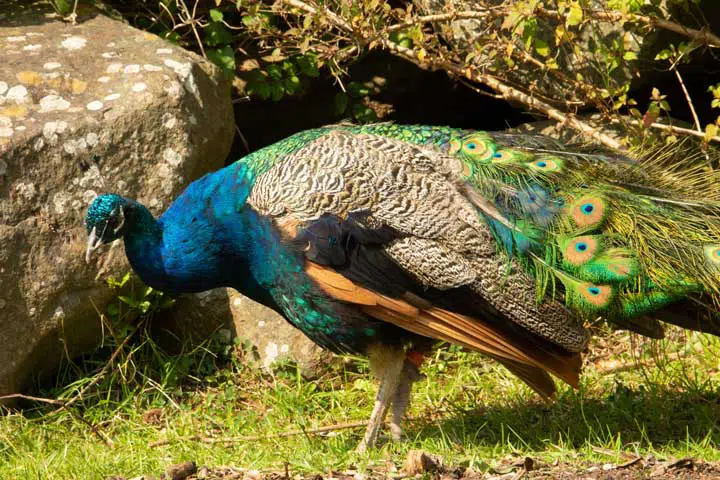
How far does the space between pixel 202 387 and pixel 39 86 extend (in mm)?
1728

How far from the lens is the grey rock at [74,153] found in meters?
4.85

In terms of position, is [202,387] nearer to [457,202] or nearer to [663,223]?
[457,202]

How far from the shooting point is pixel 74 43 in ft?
18.0

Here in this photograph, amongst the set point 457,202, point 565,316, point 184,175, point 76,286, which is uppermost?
point 457,202

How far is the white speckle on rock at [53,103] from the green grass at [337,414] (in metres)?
1.26

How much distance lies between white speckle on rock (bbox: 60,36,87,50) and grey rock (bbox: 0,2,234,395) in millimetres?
11

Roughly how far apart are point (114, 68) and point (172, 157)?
0.58 m

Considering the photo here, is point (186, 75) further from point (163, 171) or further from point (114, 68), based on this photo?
point (163, 171)

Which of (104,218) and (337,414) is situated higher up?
(104,218)

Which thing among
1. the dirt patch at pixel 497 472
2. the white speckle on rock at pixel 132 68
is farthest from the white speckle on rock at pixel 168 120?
the dirt patch at pixel 497 472

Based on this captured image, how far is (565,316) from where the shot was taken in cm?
406

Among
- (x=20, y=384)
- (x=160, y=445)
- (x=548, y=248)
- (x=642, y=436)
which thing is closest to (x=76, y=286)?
(x=20, y=384)

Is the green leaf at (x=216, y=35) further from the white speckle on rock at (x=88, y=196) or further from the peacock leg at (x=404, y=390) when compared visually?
the peacock leg at (x=404, y=390)

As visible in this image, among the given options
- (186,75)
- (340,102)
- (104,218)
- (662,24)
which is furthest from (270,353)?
(662,24)
